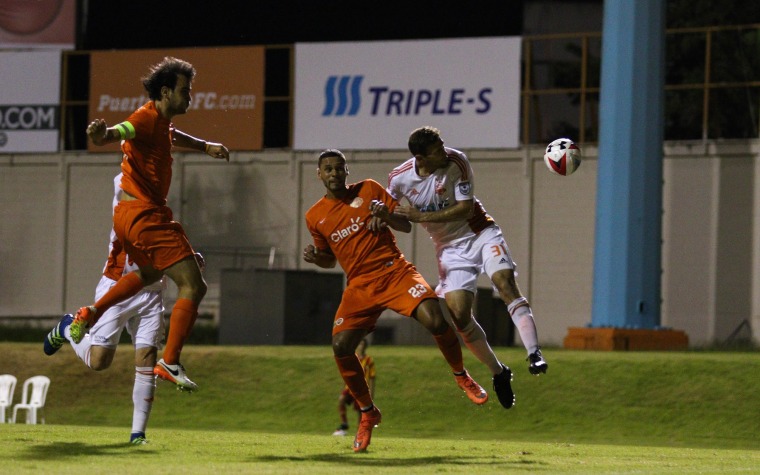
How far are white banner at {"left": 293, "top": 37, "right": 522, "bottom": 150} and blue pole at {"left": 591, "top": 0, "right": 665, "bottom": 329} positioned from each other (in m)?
6.72

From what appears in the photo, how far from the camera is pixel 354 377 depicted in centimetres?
1158

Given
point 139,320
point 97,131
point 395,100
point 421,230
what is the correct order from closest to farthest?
1. point 97,131
2. point 139,320
3. point 395,100
4. point 421,230

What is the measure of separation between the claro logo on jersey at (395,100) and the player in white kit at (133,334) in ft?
72.7

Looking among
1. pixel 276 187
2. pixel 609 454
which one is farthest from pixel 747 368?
pixel 276 187

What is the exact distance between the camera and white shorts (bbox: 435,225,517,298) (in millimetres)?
12391

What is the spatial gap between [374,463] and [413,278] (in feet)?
5.48

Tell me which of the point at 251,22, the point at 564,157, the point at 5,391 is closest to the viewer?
the point at 564,157

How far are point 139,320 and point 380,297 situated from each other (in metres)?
2.45

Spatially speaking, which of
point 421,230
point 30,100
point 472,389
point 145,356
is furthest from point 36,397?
point 30,100

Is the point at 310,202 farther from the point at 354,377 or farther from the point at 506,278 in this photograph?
the point at 354,377

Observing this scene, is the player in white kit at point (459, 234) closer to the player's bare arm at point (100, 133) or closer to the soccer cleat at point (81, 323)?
the player's bare arm at point (100, 133)

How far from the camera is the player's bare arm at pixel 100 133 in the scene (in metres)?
Result: 10.3

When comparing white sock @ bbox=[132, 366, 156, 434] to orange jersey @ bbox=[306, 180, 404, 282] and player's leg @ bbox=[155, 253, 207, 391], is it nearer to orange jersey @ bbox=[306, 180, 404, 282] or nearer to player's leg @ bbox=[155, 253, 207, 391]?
player's leg @ bbox=[155, 253, 207, 391]

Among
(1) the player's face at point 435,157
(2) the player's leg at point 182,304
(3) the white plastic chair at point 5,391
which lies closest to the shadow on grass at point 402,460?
(2) the player's leg at point 182,304
